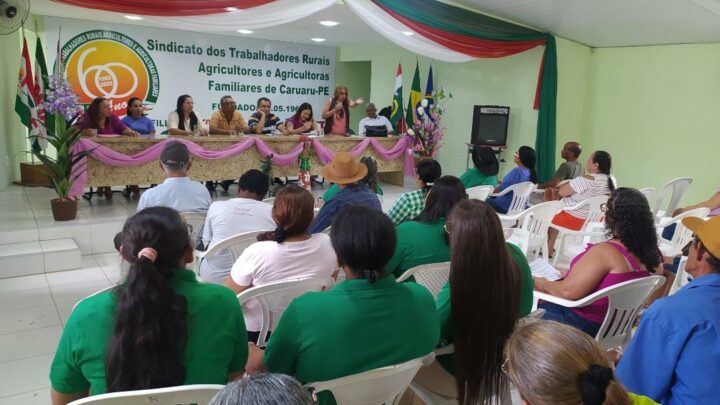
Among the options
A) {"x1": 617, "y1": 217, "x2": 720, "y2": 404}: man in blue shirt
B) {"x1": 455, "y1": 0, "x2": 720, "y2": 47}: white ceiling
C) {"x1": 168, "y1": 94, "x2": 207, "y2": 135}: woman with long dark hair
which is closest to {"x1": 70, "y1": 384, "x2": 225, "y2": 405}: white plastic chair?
{"x1": 617, "y1": 217, "x2": 720, "y2": 404}: man in blue shirt

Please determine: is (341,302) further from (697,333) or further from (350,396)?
(697,333)

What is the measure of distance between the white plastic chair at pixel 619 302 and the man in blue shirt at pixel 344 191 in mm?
1253

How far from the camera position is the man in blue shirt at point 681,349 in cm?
129

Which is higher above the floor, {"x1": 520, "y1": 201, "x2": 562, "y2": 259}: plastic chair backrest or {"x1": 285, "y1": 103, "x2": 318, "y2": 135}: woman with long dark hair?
{"x1": 285, "y1": 103, "x2": 318, "y2": 135}: woman with long dark hair

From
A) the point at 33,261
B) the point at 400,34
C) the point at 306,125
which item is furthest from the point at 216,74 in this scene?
the point at 33,261

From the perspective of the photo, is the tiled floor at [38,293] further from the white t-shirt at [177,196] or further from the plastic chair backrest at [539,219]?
the plastic chair backrest at [539,219]

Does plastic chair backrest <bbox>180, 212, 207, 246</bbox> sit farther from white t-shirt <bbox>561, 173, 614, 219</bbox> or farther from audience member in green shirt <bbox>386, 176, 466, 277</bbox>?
white t-shirt <bbox>561, 173, 614, 219</bbox>

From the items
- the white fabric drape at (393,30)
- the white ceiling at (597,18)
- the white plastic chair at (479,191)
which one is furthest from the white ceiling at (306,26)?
the white plastic chair at (479,191)

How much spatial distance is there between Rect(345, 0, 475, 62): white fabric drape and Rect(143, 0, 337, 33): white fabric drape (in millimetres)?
297

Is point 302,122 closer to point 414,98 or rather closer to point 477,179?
point 414,98

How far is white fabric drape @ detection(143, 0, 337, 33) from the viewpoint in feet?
13.7

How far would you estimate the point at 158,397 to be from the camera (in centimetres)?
111

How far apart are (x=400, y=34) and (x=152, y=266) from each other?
4.41 m

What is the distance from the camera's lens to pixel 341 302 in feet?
4.66
